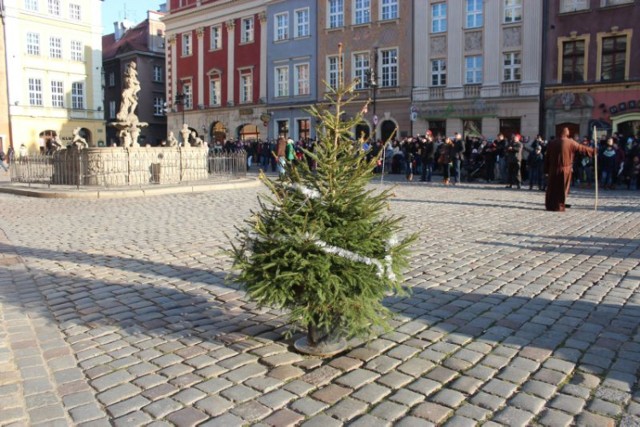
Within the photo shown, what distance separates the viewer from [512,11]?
106ft

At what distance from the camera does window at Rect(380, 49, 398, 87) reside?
36781mm

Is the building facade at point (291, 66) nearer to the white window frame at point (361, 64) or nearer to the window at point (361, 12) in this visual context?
the white window frame at point (361, 64)

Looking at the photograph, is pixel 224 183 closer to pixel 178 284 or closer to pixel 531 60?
pixel 178 284

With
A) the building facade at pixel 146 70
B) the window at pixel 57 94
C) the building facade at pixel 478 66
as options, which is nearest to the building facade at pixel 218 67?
the building facade at pixel 146 70

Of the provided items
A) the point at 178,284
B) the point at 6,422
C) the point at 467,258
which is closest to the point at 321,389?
the point at 6,422

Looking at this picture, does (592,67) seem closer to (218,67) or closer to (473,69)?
(473,69)

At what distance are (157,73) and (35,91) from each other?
12.8 m

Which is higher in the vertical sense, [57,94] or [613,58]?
[57,94]

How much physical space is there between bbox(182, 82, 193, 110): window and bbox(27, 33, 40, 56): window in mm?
13502

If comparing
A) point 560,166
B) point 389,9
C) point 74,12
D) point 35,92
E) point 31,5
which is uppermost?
point 74,12

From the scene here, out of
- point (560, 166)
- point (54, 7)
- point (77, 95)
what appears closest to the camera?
point (560, 166)

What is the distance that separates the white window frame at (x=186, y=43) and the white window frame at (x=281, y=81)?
10571 millimetres

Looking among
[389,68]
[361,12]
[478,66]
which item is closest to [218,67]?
[361,12]

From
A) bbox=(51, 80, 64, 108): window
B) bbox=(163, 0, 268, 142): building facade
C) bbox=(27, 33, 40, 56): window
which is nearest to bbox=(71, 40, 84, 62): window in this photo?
bbox=(51, 80, 64, 108): window
